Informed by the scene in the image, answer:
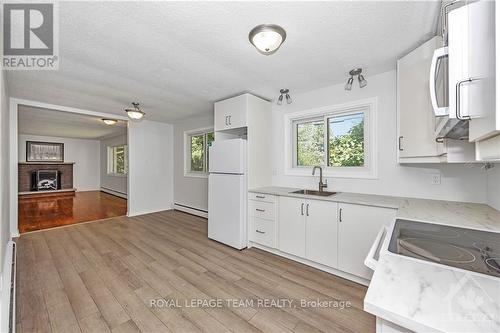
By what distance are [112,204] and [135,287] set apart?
513cm

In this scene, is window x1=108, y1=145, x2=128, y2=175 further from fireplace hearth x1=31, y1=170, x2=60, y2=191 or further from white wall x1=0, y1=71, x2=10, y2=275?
white wall x1=0, y1=71, x2=10, y2=275

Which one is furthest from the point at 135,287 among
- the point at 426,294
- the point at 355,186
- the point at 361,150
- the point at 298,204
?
the point at 361,150

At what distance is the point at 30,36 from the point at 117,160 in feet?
24.3

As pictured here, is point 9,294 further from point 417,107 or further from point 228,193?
point 417,107

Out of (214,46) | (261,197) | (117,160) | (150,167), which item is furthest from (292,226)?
(117,160)

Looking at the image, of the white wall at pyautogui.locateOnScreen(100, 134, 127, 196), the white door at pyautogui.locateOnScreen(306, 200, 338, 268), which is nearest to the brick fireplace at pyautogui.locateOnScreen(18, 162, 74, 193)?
the white wall at pyautogui.locateOnScreen(100, 134, 127, 196)

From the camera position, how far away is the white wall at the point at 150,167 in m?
4.90

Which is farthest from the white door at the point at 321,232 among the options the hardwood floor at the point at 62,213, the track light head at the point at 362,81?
the hardwood floor at the point at 62,213

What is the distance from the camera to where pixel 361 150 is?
2.75m

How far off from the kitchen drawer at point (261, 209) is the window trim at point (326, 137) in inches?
28.5

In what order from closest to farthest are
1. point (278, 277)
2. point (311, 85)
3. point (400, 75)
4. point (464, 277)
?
1. point (464, 277)
2. point (400, 75)
3. point (278, 277)
4. point (311, 85)

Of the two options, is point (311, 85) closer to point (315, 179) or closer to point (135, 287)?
point (315, 179)

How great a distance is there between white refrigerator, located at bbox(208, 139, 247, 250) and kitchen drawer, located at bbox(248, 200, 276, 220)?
0.36 feet

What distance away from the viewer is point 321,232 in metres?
2.40
